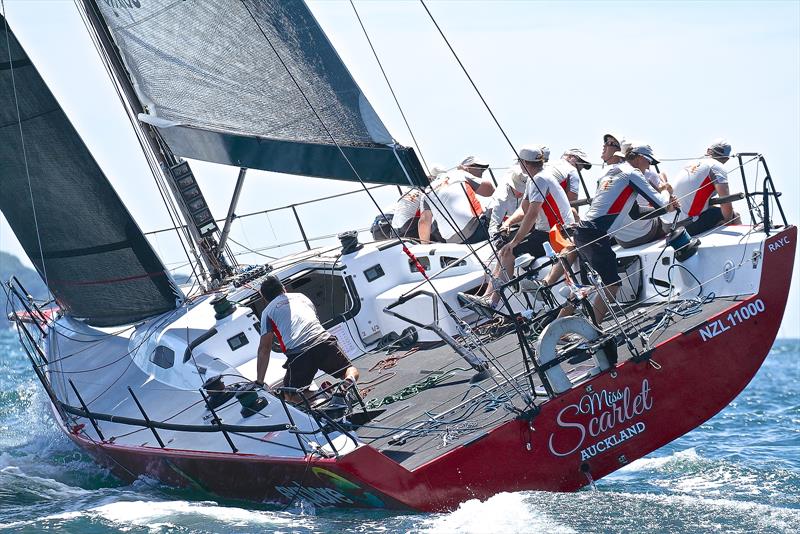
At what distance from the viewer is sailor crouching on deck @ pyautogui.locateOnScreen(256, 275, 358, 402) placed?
919 centimetres

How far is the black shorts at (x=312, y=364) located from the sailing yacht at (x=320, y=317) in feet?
0.77

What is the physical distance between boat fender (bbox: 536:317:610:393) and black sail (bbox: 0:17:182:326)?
14.9ft

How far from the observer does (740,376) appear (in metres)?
9.03

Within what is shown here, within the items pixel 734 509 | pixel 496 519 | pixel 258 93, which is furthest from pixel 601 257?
pixel 258 93

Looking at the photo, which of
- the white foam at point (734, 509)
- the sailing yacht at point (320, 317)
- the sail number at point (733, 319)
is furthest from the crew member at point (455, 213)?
the white foam at point (734, 509)

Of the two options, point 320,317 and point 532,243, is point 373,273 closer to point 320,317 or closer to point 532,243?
point 320,317

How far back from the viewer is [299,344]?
30.1 ft

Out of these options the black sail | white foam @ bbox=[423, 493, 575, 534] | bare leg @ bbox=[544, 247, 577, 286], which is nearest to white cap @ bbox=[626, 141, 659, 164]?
bare leg @ bbox=[544, 247, 577, 286]

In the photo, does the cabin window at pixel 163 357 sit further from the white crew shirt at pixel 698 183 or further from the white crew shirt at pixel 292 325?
the white crew shirt at pixel 698 183

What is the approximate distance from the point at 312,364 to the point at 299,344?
184mm

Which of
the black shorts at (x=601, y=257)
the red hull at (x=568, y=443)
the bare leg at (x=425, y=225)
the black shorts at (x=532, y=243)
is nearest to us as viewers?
the red hull at (x=568, y=443)

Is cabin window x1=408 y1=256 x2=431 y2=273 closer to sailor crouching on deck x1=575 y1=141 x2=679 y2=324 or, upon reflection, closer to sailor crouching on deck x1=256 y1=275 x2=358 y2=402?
sailor crouching on deck x1=575 y1=141 x2=679 y2=324

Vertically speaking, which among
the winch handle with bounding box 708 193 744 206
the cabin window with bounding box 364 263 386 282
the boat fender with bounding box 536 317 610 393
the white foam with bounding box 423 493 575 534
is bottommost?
the white foam with bounding box 423 493 575 534

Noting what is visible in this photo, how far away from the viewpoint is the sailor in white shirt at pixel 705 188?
33.1ft
